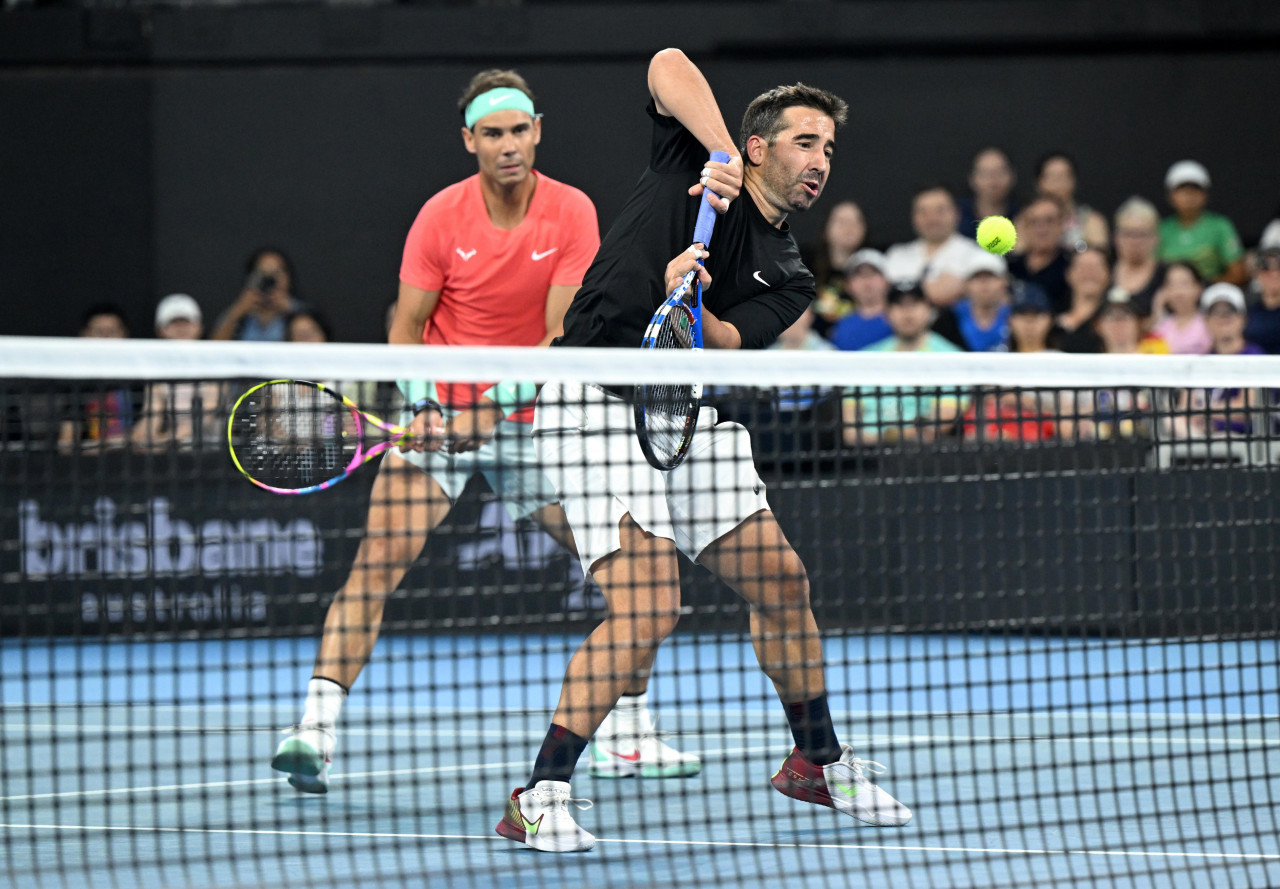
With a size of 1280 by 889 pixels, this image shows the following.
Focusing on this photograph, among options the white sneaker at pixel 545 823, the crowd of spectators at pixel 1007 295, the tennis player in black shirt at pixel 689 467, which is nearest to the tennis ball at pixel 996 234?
the tennis player in black shirt at pixel 689 467

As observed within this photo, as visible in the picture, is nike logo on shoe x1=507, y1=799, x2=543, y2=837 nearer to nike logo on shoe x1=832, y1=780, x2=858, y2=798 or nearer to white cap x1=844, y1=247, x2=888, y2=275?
nike logo on shoe x1=832, y1=780, x2=858, y2=798

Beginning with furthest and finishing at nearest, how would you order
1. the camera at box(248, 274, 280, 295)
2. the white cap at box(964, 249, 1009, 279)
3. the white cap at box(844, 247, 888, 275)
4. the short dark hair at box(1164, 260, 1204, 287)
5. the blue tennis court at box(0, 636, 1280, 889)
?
the camera at box(248, 274, 280, 295)
the white cap at box(844, 247, 888, 275)
the white cap at box(964, 249, 1009, 279)
the short dark hair at box(1164, 260, 1204, 287)
the blue tennis court at box(0, 636, 1280, 889)

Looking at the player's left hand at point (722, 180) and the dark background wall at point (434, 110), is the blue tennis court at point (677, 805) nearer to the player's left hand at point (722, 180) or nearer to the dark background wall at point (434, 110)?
the player's left hand at point (722, 180)

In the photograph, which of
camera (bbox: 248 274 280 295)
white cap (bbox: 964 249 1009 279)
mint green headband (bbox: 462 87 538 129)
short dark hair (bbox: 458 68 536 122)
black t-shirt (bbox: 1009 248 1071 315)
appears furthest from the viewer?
camera (bbox: 248 274 280 295)

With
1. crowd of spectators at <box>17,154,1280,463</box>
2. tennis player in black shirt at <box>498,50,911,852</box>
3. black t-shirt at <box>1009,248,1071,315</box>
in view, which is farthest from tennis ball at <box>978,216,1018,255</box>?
black t-shirt at <box>1009,248,1071,315</box>

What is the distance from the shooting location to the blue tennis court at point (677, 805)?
3.12m

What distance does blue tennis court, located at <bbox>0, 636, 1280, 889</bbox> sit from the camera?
10.3ft

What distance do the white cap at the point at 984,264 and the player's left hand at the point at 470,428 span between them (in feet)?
13.6

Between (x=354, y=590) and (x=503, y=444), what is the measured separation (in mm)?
624

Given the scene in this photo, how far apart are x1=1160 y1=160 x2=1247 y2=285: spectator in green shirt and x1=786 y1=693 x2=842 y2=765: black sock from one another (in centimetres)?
558

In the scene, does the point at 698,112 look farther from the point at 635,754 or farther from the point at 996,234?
the point at 635,754

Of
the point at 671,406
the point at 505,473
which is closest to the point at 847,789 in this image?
the point at 671,406

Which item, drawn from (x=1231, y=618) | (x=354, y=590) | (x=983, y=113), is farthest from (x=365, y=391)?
(x=983, y=113)

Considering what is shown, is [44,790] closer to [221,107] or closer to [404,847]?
[404,847]
